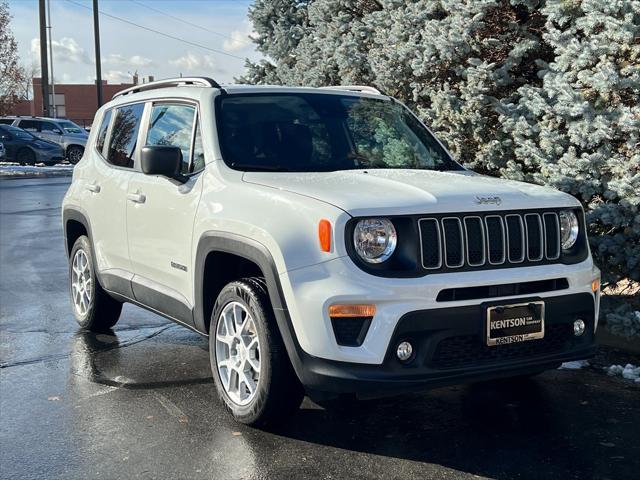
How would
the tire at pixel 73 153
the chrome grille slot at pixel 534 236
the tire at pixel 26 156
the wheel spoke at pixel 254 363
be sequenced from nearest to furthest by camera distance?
the chrome grille slot at pixel 534 236 < the wheel spoke at pixel 254 363 < the tire at pixel 26 156 < the tire at pixel 73 153

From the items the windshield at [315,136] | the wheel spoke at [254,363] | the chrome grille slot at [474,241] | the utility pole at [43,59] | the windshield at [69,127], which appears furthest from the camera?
the utility pole at [43,59]

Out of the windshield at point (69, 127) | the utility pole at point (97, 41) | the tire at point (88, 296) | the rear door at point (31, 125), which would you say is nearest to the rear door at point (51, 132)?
the rear door at point (31, 125)

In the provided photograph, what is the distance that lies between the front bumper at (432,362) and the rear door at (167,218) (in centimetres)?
138

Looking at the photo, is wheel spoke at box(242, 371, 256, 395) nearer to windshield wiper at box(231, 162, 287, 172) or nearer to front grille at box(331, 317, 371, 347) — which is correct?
front grille at box(331, 317, 371, 347)

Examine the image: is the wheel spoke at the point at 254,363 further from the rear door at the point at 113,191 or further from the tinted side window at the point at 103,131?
the tinted side window at the point at 103,131

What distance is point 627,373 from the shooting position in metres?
5.68

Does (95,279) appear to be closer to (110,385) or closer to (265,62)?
(110,385)

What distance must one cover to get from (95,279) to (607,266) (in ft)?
13.4

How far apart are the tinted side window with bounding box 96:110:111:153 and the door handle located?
1.07m

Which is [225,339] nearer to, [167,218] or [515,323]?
[167,218]

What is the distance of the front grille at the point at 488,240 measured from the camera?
4.20 m

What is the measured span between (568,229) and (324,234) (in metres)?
1.56

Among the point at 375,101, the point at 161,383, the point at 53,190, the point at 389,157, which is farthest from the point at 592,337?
the point at 53,190

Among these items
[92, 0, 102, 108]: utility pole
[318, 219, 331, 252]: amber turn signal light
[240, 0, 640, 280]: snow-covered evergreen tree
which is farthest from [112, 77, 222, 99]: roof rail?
[92, 0, 102, 108]: utility pole
